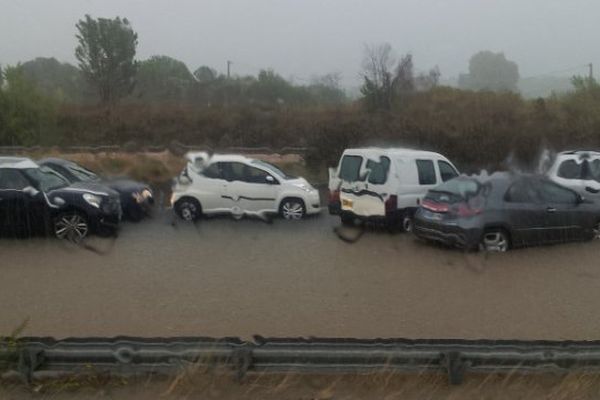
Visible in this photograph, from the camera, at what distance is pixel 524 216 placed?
7.71 meters

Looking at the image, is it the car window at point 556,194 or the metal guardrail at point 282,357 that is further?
the car window at point 556,194

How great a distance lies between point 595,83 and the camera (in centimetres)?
1919

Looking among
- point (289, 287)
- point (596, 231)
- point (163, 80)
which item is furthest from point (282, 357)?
point (163, 80)

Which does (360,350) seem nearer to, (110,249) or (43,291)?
(43,291)

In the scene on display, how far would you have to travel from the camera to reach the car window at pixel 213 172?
30.4ft

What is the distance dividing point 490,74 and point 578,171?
19.4 ft

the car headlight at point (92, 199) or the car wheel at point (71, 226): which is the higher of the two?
the car headlight at point (92, 199)

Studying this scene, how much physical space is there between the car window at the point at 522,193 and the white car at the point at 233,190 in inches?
134

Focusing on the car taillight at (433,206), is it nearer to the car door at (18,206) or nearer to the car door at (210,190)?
the car door at (210,190)

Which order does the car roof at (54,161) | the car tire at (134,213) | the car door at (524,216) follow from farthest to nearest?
the car roof at (54,161), the car tire at (134,213), the car door at (524,216)

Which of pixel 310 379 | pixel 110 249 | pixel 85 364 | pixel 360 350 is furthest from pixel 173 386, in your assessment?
pixel 110 249

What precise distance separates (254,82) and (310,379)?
8.38 m

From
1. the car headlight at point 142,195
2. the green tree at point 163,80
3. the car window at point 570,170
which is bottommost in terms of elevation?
the car headlight at point 142,195

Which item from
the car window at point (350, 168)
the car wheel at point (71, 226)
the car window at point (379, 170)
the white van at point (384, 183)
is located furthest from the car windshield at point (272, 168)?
the car wheel at point (71, 226)
